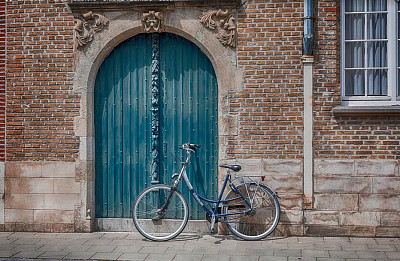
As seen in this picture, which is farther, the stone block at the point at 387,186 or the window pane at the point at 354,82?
the window pane at the point at 354,82

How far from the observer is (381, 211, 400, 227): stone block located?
805cm

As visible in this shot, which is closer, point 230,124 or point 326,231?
point 326,231

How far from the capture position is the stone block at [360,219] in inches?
318

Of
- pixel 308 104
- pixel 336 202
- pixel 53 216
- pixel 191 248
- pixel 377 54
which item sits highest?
pixel 377 54

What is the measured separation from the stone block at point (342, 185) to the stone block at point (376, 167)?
0.34 feet

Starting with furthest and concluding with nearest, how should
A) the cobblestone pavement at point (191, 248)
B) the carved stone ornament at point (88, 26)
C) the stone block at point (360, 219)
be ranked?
the carved stone ornament at point (88, 26) → the stone block at point (360, 219) → the cobblestone pavement at point (191, 248)

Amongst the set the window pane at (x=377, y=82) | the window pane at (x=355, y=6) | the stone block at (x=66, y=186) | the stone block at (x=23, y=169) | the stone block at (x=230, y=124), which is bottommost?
the stone block at (x=66, y=186)

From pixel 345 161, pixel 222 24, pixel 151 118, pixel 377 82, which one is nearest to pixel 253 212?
pixel 345 161

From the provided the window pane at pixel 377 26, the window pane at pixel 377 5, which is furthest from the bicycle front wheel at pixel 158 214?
the window pane at pixel 377 5

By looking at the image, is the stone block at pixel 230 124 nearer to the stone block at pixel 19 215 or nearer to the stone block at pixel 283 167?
the stone block at pixel 283 167

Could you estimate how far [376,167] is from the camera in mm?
8102

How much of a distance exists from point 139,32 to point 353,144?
12.1 feet

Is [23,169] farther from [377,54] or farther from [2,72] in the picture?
[377,54]

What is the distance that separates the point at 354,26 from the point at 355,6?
302 mm
